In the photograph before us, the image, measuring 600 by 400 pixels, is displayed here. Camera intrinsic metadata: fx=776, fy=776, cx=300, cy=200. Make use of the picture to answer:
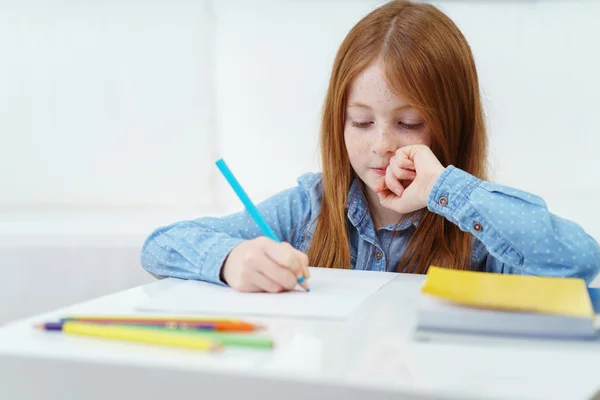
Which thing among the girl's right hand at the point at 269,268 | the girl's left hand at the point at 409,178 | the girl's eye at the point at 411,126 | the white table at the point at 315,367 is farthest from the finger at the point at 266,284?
the girl's eye at the point at 411,126

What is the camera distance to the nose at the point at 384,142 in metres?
1.01

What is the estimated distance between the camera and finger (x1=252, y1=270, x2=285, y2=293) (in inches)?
30.6

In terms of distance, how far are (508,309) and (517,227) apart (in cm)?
28

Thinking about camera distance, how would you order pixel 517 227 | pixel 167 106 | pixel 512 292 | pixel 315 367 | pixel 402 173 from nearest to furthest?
pixel 315 367 → pixel 512 292 → pixel 517 227 → pixel 402 173 → pixel 167 106

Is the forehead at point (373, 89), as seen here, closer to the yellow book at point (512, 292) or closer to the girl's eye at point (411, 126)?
the girl's eye at point (411, 126)

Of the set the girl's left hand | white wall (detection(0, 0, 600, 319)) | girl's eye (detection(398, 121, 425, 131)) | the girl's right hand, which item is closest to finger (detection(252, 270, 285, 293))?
the girl's right hand

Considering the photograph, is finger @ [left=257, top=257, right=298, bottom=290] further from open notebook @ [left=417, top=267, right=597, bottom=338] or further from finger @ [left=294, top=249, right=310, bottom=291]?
open notebook @ [left=417, top=267, right=597, bottom=338]

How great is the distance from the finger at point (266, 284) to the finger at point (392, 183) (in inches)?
10.7

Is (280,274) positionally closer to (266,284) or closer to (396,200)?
(266,284)

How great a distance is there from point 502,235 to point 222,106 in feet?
3.60

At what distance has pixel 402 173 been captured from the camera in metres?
0.98

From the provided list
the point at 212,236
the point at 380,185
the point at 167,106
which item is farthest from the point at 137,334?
the point at 167,106

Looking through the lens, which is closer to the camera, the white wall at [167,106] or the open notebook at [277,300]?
the open notebook at [277,300]

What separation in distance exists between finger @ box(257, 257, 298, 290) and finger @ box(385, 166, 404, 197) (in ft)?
0.86
